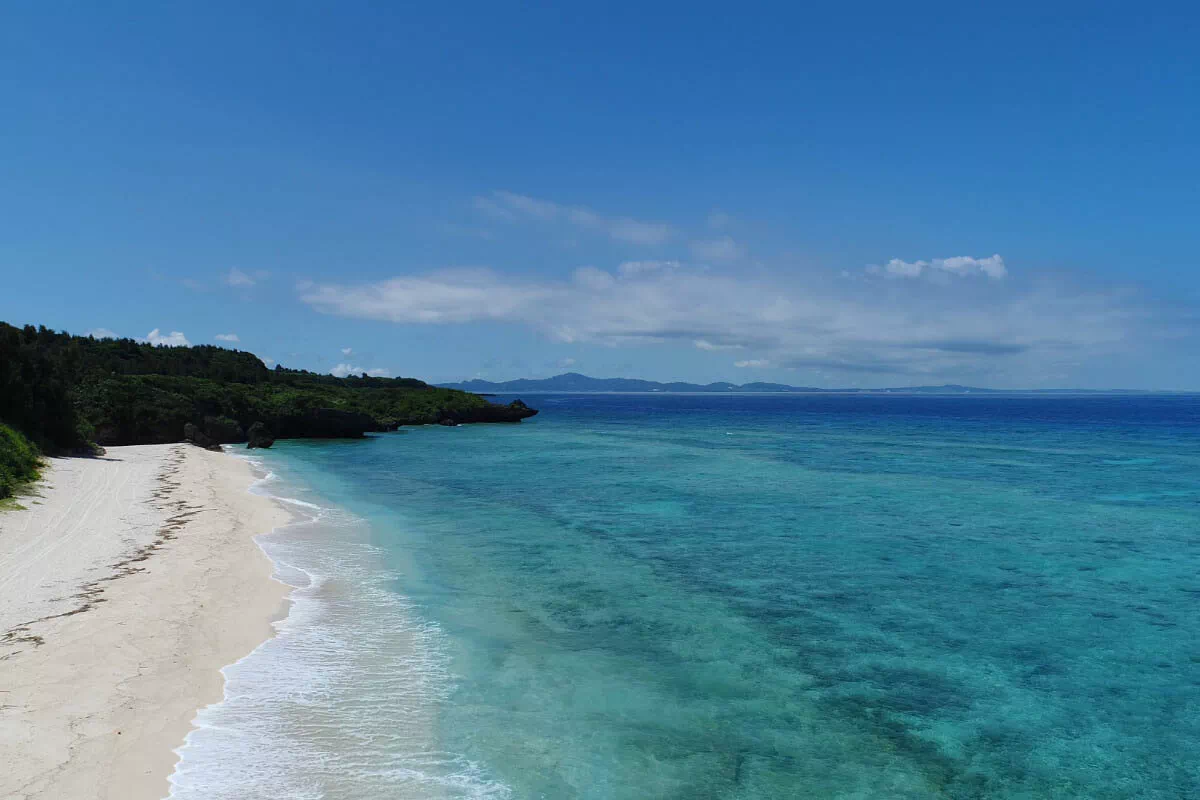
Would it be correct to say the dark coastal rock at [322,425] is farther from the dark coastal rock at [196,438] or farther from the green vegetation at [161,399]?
the dark coastal rock at [196,438]

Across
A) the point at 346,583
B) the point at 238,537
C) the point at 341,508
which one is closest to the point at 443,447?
the point at 341,508

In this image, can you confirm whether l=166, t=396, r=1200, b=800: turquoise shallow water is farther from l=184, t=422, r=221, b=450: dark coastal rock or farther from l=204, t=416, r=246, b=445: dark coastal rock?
l=204, t=416, r=246, b=445: dark coastal rock

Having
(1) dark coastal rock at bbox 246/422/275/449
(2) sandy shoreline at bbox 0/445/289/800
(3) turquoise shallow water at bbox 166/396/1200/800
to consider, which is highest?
(1) dark coastal rock at bbox 246/422/275/449

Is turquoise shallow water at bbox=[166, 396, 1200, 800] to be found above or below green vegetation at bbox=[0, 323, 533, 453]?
below

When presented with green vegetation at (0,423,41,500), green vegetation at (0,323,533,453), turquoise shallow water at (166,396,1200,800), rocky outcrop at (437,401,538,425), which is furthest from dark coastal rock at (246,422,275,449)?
rocky outcrop at (437,401,538,425)

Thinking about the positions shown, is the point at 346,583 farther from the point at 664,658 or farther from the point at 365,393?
the point at 365,393
